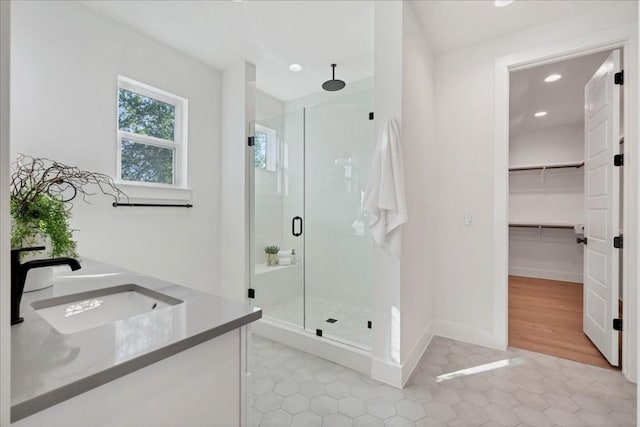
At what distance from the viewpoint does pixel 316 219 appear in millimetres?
2850

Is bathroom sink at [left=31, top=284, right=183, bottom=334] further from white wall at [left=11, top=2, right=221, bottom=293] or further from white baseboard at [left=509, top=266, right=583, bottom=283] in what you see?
white baseboard at [left=509, top=266, right=583, bottom=283]

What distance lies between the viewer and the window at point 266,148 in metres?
3.16

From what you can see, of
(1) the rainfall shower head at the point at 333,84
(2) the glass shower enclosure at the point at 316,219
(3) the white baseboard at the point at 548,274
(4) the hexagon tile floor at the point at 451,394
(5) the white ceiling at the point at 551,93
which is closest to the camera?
(4) the hexagon tile floor at the point at 451,394

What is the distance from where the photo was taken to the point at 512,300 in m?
3.85

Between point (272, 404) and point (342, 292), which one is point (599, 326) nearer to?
point (342, 292)

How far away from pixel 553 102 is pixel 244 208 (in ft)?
14.1

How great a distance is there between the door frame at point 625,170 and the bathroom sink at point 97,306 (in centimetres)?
256

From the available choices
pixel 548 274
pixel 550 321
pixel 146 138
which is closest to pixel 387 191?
pixel 146 138

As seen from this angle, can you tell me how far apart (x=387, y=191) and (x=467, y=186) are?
1184mm

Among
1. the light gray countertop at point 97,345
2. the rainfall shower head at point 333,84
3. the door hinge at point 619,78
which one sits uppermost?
→ the rainfall shower head at point 333,84

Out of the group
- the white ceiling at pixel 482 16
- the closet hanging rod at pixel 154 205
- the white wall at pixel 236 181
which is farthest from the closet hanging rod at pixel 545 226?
the closet hanging rod at pixel 154 205

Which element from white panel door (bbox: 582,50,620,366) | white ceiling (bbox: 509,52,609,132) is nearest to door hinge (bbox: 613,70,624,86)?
white panel door (bbox: 582,50,620,366)

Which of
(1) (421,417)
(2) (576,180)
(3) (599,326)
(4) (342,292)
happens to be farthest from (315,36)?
(2) (576,180)

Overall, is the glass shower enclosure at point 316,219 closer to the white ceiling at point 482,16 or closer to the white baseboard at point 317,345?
the white baseboard at point 317,345
